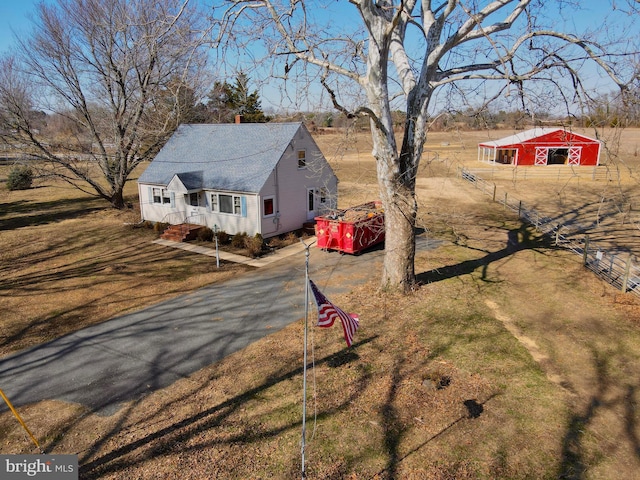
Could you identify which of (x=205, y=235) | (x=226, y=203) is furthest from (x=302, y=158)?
(x=205, y=235)

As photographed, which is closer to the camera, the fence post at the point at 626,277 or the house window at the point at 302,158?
the fence post at the point at 626,277

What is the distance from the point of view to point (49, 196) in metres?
41.3

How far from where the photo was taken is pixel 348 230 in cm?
2003

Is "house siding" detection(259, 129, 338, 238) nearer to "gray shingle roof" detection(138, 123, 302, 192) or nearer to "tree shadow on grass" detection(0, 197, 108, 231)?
"gray shingle roof" detection(138, 123, 302, 192)

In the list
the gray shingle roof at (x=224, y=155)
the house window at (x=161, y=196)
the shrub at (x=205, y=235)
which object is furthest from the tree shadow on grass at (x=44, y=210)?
the shrub at (x=205, y=235)

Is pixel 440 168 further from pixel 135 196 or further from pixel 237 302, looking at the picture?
pixel 237 302

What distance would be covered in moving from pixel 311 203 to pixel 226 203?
16.9 feet

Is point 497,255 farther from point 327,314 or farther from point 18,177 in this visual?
point 18,177

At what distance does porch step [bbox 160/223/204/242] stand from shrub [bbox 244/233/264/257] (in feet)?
13.0

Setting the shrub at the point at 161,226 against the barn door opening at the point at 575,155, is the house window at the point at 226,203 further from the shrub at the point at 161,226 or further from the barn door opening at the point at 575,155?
the barn door opening at the point at 575,155

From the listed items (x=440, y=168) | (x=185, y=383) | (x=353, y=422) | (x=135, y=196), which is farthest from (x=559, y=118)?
(x=440, y=168)

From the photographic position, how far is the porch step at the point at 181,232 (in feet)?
78.9

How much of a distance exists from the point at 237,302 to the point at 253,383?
5.50m

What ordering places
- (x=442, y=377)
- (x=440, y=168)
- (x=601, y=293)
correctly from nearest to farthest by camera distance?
1. (x=442, y=377)
2. (x=601, y=293)
3. (x=440, y=168)
